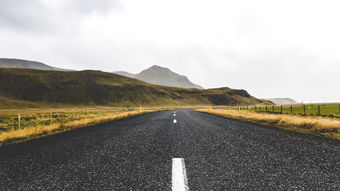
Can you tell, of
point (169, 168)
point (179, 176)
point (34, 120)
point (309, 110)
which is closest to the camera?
point (179, 176)

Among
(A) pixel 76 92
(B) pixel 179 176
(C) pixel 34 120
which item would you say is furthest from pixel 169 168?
(A) pixel 76 92

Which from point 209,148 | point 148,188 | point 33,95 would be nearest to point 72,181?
point 148,188

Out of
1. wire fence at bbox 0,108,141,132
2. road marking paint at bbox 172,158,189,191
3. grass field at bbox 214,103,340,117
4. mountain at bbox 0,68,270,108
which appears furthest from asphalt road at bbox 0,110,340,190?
mountain at bbox 0,68,270,108

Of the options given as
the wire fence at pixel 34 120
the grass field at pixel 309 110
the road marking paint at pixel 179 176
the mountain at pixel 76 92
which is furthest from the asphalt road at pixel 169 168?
the mountain at pixel 76 92

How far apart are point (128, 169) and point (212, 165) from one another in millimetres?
1600

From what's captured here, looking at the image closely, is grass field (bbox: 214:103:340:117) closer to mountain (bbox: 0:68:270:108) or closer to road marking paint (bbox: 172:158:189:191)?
road marking paint (bbox: 172:158:189:191)

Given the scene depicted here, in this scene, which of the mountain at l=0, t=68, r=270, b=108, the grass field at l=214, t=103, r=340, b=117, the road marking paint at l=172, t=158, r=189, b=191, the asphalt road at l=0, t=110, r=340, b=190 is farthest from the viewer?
the mountain at l=0, t=68, r=270, b=108

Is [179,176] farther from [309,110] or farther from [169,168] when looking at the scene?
[309,110]

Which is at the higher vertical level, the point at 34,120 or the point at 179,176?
the point at 179,176

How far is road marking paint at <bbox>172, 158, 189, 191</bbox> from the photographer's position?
3269 mm

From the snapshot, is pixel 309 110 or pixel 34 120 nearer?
pixel 34 120

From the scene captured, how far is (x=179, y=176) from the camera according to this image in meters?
3.75

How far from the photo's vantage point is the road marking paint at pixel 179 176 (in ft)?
10.7

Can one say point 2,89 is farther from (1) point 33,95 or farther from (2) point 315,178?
(2) point 315,178
